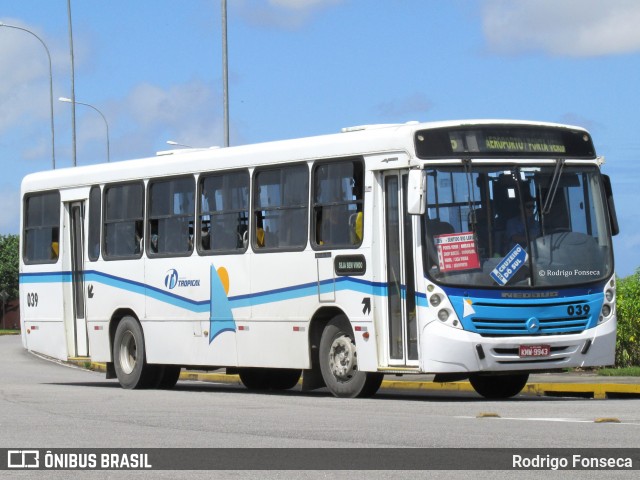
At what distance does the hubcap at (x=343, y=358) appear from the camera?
19281 mm

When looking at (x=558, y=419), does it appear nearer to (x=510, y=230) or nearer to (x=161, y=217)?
(x=510, y=230)

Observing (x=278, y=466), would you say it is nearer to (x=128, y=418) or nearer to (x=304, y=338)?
(x=128, y=418)

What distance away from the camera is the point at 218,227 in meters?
21.8

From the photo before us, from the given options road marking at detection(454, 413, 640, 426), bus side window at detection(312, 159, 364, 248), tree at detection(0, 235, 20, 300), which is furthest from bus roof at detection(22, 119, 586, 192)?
tree at detection(0, 235, 20, 300)

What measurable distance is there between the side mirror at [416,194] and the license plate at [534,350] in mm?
1987

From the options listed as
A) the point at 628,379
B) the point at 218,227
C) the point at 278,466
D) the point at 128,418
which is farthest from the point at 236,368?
the point at 278,466

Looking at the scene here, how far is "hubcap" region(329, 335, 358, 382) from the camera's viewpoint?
19.3 m

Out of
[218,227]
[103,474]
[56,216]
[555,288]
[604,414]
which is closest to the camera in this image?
[103,474]

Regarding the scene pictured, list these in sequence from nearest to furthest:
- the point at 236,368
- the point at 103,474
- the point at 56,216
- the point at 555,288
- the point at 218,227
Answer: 1. the point at 103,474
2. the point at 555,288
3. the point at 218,227
4. the point at 236,368
5. the point at 56,216

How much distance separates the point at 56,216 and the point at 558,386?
30.0 feet

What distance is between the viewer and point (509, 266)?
18188mm

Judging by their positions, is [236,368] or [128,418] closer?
[128,418]

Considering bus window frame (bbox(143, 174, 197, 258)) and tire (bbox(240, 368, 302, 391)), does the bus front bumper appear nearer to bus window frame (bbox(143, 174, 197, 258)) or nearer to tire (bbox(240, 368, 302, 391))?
bus window frame (bbox(143, 174, 197, 258))

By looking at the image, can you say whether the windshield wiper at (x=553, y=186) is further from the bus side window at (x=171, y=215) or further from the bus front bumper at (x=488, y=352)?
the bus side window at (x=171, y=215)
